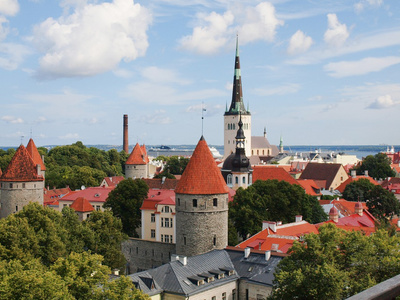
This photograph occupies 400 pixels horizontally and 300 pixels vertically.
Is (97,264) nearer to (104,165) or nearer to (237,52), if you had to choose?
(104,165)

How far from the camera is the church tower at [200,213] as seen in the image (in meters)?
32.8

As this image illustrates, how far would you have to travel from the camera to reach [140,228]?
4541 centimetres

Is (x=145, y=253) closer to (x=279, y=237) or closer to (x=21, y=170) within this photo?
(x=279, y=237)

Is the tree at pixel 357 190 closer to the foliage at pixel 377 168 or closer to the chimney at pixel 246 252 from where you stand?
the foliage at pixel 377 168

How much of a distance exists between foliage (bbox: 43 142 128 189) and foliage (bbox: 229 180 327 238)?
33.6m

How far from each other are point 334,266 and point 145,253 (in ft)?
66.8

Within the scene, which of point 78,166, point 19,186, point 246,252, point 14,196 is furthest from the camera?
point 78,166

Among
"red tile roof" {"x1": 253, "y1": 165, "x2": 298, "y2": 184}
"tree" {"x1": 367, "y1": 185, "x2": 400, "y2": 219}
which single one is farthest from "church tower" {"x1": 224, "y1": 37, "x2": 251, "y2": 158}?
"tree" {"x1": 367, "y1": 185, "x2": 400, "y2": 219}

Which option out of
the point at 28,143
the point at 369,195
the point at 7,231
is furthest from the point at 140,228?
the point at 369,195

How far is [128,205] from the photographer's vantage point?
4500cm

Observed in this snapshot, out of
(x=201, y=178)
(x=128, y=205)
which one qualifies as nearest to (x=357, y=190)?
(x=128, y=205)

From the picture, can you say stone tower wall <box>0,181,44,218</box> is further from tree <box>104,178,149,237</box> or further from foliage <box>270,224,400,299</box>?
foliage <box>270,224,400,299</box>

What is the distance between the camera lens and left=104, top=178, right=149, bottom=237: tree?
4491 centimetres

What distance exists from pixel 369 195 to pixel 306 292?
39614 mm
